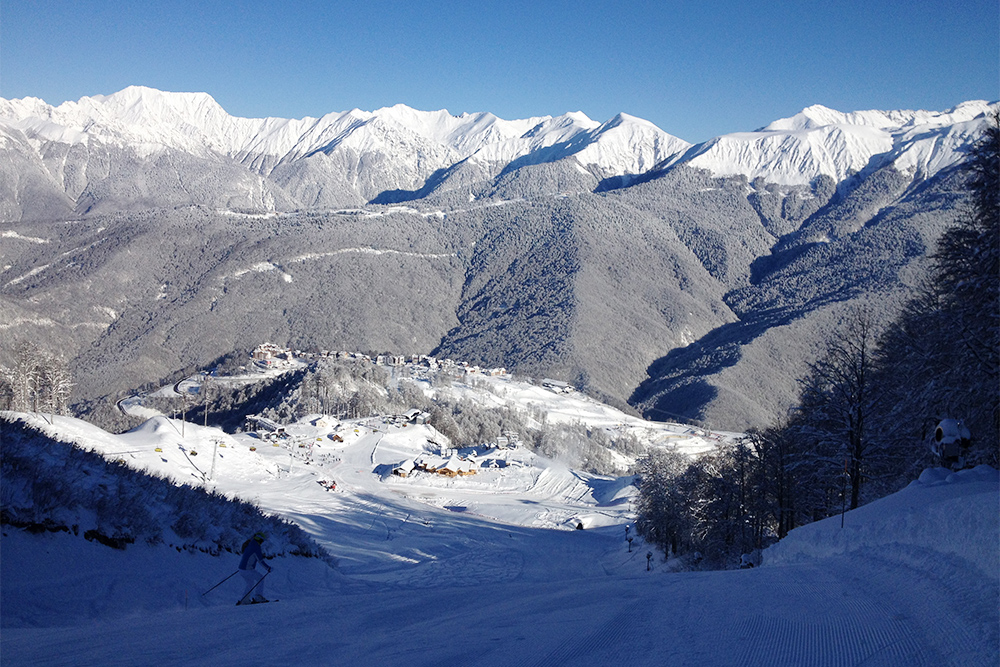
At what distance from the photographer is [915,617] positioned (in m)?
4.70

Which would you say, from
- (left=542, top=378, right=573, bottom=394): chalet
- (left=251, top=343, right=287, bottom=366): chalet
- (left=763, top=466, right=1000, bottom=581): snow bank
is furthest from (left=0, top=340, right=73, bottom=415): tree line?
(left=542, top=378, right=573, bottom=394): chalet

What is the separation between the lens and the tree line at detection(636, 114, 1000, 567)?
499 inches

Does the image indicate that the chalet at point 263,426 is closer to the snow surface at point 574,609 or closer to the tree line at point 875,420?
the tree line at point 875,420

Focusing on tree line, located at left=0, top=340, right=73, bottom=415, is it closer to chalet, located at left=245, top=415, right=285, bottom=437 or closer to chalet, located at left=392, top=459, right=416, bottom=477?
chalet, located at left=245, top=415, right=285, bottom=437

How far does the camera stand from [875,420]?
1767 cm

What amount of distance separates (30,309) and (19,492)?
167 metres

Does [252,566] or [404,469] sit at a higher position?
[252,566]

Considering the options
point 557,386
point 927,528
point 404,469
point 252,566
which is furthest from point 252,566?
point 557,386

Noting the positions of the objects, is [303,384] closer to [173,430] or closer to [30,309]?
[173,430]

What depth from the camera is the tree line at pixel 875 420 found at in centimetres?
1267

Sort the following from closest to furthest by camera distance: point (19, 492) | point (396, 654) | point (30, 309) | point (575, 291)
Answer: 1. point (396, 654)
2. point (19, 492)
3. point (30, 309)
4. point (575, 291)

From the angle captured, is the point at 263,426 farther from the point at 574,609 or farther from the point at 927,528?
the point at 927,528

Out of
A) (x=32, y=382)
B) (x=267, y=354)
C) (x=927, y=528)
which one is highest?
(x=267, y=354)

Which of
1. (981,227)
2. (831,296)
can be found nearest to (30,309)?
(981,227)
